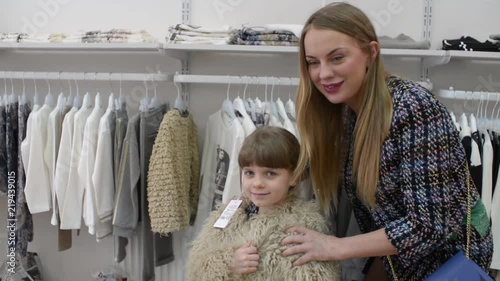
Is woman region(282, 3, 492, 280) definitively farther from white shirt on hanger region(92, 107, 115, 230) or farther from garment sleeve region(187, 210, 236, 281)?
white shirt on hanger region(92, 107, 115, 230)

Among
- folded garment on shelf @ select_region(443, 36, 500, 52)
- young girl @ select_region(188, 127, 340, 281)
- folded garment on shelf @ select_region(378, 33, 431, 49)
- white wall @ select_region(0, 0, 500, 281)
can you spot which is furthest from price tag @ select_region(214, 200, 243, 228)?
folded garment on shelf @ select_region(443, 36, 500, 52)

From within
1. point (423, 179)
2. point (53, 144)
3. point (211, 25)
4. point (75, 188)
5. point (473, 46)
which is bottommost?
point (75, 188)

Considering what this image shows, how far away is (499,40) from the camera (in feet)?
7.11

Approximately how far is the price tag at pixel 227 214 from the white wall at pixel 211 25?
3.42 feet

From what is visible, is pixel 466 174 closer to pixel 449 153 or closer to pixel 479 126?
pixel 449 153

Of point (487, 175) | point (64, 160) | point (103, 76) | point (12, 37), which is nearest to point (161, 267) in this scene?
point (64, 160)

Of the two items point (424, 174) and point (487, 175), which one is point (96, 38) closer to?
point (424, 174)

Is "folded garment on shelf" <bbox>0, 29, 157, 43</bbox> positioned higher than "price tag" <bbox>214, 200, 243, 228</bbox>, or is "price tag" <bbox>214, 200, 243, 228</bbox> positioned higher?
"folded garment on shelf" <bbox>0, 29, 157, 43</bbox>

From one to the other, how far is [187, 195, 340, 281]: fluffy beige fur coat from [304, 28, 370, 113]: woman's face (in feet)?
1.37

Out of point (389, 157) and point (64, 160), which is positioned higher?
point (389, 157)

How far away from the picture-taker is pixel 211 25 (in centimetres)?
253

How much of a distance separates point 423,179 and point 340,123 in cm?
37

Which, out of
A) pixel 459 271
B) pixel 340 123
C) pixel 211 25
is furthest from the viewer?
pixel 211 25

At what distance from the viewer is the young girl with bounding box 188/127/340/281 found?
1313 millimetres
